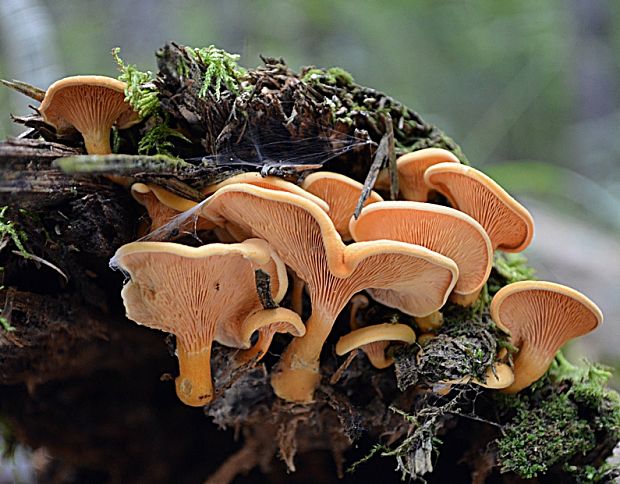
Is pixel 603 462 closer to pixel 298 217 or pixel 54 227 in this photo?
pixel 298 217

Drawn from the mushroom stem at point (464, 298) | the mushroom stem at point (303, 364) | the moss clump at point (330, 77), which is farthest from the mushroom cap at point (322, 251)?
the moss clump at point (330, 77)

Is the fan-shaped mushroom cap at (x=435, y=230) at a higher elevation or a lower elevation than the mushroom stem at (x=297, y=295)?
higher

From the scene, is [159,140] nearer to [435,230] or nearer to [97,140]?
[97,140]

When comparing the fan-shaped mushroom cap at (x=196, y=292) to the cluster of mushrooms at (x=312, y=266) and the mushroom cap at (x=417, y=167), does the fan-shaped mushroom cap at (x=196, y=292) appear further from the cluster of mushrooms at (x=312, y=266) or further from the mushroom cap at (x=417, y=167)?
the mushroom cap at (x=417, y=167)

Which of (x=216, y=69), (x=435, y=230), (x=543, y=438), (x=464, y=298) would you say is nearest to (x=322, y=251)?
(x=435, y=230)

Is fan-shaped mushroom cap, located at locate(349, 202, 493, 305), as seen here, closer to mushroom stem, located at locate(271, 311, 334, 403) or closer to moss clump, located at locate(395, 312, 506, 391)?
moss clump, located at locate(395, 312, 506, 391)

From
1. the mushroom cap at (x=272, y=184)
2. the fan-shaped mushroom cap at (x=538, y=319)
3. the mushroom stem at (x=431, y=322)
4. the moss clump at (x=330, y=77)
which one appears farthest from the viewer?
the moss clump at (x=330, y=77)
